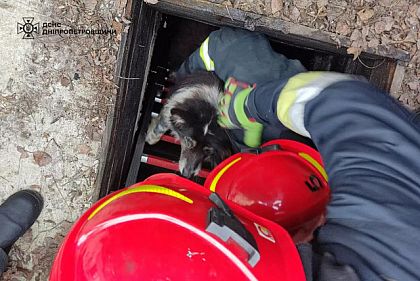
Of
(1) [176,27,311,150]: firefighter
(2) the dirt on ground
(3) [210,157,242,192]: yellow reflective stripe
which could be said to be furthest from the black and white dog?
(3) [210,157,242,192]: yellow reflective stripe

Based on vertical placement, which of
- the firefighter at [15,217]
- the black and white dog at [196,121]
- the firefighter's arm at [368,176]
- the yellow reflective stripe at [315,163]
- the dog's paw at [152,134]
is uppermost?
the firefighter's arm at [368,176]

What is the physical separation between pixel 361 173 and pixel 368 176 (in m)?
0.02

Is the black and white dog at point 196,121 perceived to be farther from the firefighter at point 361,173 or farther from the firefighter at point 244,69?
the firefighter at point 361,173

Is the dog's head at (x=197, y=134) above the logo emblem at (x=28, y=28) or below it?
below

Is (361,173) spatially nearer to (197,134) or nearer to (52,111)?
(197,134)

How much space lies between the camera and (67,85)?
2221 mm

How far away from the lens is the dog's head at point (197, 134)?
2.43 meters

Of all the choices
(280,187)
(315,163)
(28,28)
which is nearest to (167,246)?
(280,187)

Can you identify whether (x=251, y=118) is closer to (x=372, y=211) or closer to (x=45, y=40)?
(x=372, y=211)

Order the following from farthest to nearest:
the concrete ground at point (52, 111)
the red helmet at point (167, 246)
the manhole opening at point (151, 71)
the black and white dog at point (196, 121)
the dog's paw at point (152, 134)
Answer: the dog's paw at point (152, 134)
the black and white dog at point (196, 121)
the manhole opening at point (151, 71)
the concrete ground at point (52, 111)
the red helmet at point (167, 246)

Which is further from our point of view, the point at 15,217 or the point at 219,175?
the point at 15,217

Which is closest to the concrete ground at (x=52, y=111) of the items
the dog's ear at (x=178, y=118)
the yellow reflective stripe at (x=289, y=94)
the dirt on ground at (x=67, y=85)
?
the dirt on ground at (x=67, y=85)

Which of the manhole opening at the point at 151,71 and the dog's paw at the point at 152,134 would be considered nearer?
the manhole opening at the point at 151,71

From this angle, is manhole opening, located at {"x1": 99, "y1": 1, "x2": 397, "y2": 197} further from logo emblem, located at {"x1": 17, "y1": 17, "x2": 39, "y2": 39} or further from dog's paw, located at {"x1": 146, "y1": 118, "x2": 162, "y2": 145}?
logo emblem, located at {"x1": 17, "y1": 17, "x2": 39, "y2": 39}
